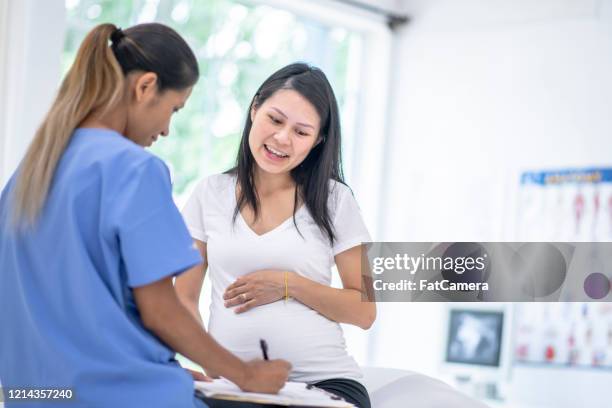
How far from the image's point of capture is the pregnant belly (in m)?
1.79

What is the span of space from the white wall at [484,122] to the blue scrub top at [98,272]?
329 centimetres

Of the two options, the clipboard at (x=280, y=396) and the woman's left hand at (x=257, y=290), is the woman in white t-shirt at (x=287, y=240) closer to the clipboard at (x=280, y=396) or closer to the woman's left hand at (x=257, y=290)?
the woman's left hand at (x=257, y=290)

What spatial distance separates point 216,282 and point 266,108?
0.40 meters

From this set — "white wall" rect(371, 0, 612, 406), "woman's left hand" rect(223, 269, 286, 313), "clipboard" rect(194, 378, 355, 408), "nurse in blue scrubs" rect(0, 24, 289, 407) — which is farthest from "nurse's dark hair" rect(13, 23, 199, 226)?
"white wall" rect(371, 0, 612, 406)

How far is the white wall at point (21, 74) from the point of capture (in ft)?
11.0

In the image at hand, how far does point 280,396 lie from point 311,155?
2.40 feet

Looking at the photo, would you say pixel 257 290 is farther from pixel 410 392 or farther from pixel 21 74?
pixel 21 74

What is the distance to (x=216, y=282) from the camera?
1903 mm

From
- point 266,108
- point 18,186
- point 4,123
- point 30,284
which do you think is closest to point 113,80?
point 18,186

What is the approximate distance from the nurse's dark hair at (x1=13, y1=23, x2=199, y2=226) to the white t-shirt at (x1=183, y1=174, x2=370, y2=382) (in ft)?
1.75

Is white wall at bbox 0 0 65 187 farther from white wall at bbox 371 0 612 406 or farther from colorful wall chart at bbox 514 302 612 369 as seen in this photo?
colorful wall chart at bbox 514 302 612 369

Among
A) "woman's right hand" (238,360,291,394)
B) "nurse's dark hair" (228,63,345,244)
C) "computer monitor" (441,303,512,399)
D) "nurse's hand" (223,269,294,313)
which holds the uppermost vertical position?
"nurse's dark hair" (228,63,345,244)

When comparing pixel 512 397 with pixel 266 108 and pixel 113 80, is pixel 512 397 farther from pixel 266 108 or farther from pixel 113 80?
pixel 113 80

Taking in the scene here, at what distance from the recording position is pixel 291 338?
1792 mm
